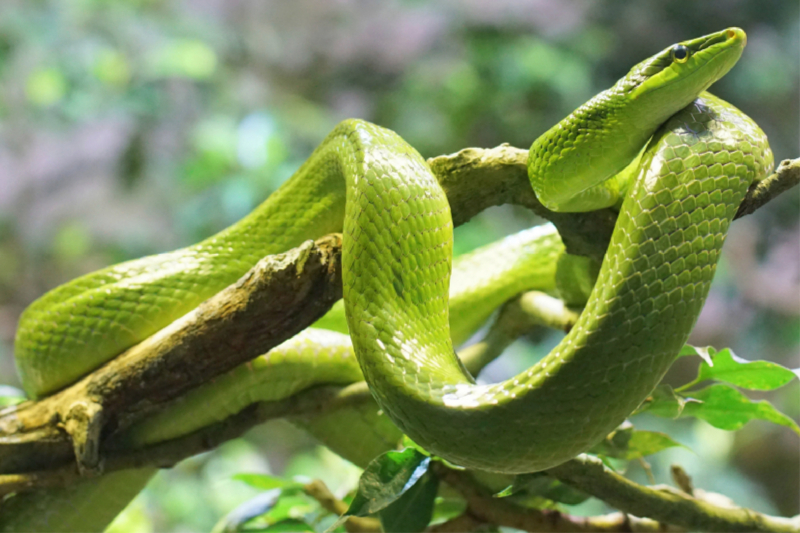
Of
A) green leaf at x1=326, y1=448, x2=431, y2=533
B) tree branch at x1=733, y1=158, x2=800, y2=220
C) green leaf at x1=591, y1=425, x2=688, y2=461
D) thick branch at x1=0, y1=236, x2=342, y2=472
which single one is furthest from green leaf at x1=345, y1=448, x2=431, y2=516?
tree branch at x1=733, y1=158, x2=800, y2=220

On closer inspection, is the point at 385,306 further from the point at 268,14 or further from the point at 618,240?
the point at 268,14

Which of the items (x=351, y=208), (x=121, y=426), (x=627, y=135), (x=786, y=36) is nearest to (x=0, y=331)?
(x=121, y=426)

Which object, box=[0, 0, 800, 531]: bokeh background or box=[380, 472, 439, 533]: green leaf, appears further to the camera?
box=[0, 0, 800, 531]: bokeh background

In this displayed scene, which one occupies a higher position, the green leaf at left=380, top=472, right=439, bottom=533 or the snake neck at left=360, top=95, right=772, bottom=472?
the snake neck at left=360, top=95, right=772, bottom=472

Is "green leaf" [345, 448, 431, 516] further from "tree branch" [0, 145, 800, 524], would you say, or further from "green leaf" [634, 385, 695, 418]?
"green leaf" [634, 385, 695, 418]

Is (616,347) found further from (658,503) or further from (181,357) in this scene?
(181,357)

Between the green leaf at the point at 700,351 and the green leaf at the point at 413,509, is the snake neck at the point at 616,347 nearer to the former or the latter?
the green leaf at the point at 700,351

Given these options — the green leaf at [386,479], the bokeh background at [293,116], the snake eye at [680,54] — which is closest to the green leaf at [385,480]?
the green leaf at [386,479]
